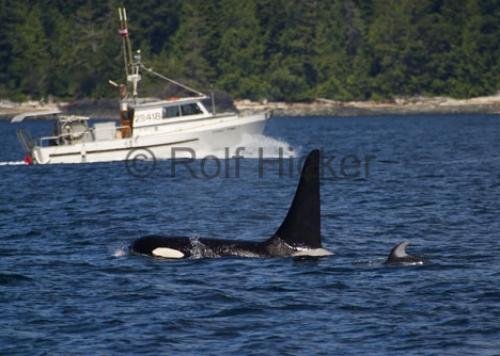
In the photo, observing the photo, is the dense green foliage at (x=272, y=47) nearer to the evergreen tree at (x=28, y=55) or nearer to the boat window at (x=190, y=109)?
the evergreen tree at (x=28, y=55)

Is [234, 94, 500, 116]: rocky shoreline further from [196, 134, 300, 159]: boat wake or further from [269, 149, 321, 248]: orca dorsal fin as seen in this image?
[269, 149, 321, 248]: orca dorsal fin

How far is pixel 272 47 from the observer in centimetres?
15800

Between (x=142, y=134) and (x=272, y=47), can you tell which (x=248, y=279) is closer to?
(x=142, y=134)

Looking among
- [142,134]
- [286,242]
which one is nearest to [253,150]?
[142,134]

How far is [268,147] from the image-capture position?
6550cm

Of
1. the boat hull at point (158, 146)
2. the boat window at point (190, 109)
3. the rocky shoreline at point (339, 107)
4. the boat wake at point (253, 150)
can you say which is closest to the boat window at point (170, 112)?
the boat window at point (190, 109)

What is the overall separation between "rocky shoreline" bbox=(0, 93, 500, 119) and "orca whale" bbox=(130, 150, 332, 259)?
120m

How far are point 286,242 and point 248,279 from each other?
2068 mm

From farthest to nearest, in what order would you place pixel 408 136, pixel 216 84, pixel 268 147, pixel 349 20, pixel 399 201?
1. pixel 349 20
2. pixel 216 84
3. pixel 408 136
4. pixel 268 147
5. pixel 399 201

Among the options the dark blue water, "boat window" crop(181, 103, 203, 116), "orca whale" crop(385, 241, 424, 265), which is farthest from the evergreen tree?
"orca whale" crop(385, 241, 424, 265)

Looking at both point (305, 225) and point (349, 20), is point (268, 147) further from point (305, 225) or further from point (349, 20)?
point (349, 20)

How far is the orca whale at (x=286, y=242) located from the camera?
2303 centimetres

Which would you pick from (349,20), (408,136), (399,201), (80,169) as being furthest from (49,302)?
(349,20)

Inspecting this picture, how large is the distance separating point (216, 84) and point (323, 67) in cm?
1278
